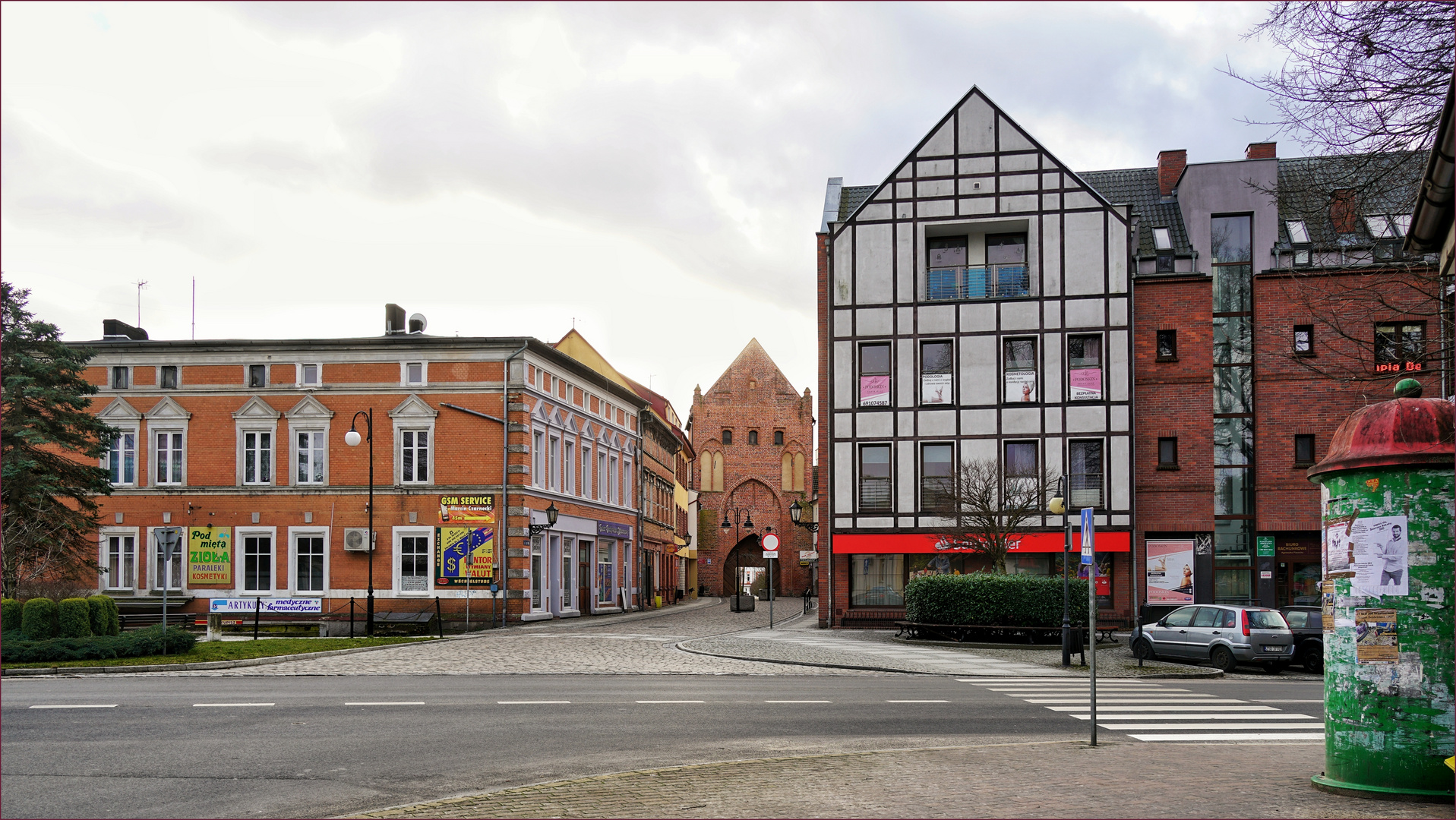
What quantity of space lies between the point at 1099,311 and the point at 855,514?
9551mm

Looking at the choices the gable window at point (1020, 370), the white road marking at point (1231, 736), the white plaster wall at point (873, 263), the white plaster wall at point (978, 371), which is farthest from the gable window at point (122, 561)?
the white road marking at point (1231, 736)

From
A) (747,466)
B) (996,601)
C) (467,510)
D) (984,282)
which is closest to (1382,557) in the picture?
(996,601)

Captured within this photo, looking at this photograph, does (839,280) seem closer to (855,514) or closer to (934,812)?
(855,514)

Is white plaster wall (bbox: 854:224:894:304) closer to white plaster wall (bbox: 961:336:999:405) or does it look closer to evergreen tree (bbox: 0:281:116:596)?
white plaster wall (bbox: 961:336:999:405)

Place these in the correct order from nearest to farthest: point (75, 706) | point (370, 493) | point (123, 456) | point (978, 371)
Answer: point (75, 706), point (370, 493), point (978, 371), point (123, 456)

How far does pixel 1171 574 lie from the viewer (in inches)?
1395

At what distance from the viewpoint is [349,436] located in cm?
2989

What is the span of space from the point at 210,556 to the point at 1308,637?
107 feet

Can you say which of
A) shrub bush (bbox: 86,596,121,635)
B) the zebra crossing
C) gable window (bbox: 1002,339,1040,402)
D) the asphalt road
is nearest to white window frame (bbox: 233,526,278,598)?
shrub bush (bbox: 86,596,121,635)

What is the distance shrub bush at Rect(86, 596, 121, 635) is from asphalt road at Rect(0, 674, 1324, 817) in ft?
16.0

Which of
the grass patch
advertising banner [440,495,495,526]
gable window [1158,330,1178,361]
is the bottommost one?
the grass patch

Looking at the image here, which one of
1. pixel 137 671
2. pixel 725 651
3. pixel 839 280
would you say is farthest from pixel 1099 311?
pixel 137 671

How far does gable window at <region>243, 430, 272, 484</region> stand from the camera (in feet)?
129

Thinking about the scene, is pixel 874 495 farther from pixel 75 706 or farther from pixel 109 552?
pixel 109 552
